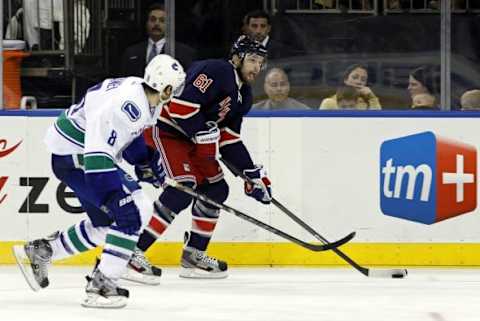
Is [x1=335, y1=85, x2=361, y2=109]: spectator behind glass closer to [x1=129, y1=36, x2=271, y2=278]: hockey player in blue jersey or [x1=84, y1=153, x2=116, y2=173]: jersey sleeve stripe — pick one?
[x1=129, y1=36, x2=271, y2=278]: hockey player in blue jersey

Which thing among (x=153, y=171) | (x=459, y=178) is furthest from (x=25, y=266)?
(x=459, y=178)

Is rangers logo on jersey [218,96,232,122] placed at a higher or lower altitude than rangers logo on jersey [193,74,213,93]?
lower

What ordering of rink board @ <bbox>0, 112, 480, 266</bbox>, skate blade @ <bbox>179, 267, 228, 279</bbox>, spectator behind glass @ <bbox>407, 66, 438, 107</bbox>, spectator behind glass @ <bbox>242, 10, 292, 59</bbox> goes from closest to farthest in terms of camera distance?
skate blade @ <bbox>179, 267, 228, 279</bbox>
rink board @ <bbox>0, 112, 480, 266</bbox>
spectator behind glass @ <bbox>242, 10, 292, 59</bbox>
spectator behind glass @ <bbox>407, 66, 438, 107</bbox>

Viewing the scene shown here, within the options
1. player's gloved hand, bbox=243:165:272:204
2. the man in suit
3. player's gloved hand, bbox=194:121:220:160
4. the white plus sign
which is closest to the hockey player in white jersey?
player's gloved hand, bbox=194:121:220:160

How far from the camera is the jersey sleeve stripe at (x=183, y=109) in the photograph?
765 cm

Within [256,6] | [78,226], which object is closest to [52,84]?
[256,6]

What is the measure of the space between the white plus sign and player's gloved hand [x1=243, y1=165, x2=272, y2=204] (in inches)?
43.0

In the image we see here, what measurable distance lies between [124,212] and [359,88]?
2.49m

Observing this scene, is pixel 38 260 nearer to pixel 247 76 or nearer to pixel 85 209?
pixel 85 209

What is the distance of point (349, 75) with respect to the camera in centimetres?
872

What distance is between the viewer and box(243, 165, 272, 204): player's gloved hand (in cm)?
793

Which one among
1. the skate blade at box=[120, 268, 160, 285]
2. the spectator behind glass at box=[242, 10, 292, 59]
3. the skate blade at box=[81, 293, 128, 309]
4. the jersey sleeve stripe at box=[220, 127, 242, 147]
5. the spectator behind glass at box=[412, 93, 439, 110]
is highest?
the spectator behind glass at box=[242, 10, 292, 59]

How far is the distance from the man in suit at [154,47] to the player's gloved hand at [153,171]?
1.44m

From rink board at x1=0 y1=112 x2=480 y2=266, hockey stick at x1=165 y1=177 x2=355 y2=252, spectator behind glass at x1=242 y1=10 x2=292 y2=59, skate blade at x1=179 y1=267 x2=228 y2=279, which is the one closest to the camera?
hockey stick at x1=165 y1=177 x2=355 y2=252
